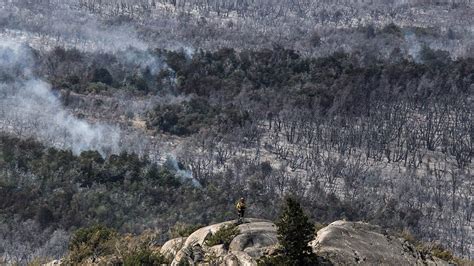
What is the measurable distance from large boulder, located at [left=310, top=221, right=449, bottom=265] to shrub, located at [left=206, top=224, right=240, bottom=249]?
2967 mm

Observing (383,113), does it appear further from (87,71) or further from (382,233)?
(382,233)

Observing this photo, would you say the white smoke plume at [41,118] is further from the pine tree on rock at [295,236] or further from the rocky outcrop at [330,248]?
the pine tree on rock at [295,236]

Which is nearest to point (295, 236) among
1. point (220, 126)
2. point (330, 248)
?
point (330, 248)

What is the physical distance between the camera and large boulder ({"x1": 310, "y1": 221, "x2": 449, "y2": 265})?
19406 mm

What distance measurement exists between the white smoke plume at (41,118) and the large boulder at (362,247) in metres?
37.6

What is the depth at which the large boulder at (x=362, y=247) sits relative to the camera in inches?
764

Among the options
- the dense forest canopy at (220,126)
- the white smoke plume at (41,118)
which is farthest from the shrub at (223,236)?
the white smoke plume at (41,118)

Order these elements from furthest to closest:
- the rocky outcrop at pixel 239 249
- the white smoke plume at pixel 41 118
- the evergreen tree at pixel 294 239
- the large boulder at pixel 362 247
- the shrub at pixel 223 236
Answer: the white smoke plume at pixel 41 118 < the shrub at pixel 223 236 < the rocky outcrop at pixel 239 249 < the large boulder at pixel 362 247 < the evergreen tree at pixel 294 239

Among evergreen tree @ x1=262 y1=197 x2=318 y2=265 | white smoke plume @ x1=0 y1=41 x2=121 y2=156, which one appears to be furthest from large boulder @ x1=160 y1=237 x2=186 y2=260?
white smoke plume @ x1=0 y1=41 x2=121 y2=156

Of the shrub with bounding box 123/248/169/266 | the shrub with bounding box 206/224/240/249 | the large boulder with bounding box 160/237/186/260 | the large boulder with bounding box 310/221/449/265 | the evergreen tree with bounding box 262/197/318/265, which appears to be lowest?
the large boulder with bounding box 160/237/186/260

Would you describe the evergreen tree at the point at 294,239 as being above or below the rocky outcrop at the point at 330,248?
above

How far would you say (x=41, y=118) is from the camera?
63500 mm

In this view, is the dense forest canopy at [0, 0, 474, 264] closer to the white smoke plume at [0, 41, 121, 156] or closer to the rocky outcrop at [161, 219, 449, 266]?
the white smoke plume at [0, 41, 121, 156]

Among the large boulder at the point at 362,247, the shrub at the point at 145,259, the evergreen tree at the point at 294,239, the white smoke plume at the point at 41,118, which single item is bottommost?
the white smoke plume at the point at 41,118
